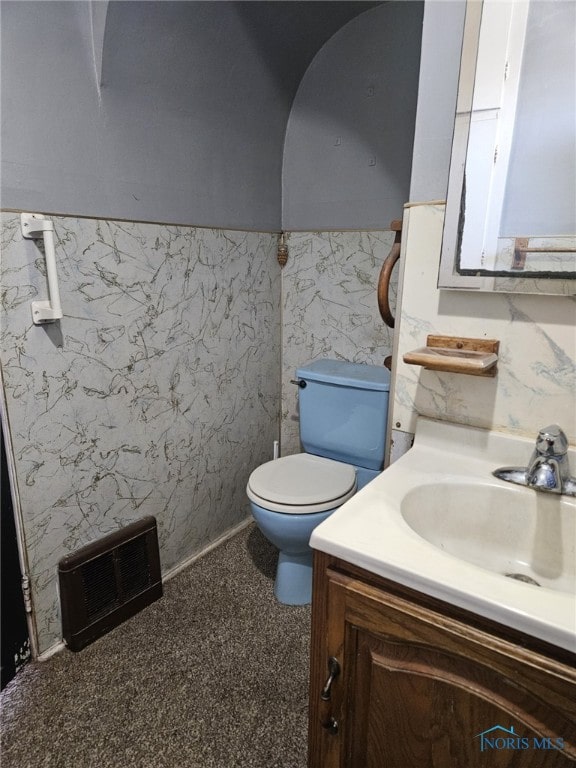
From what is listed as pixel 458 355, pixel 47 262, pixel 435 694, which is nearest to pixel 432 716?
pixel 435 694

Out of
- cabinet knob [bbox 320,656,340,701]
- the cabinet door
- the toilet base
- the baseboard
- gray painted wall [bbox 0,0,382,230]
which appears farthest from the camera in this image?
the baseboard

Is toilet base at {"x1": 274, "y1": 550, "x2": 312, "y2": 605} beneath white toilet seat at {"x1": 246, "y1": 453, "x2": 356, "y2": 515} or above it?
beneath

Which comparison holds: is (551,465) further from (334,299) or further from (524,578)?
(334,299)

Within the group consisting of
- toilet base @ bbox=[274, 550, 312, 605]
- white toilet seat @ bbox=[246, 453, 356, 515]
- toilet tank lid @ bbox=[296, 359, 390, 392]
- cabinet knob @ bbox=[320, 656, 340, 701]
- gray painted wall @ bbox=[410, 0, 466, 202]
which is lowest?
toilet base @ bbox=[274, 550, 312, 605]

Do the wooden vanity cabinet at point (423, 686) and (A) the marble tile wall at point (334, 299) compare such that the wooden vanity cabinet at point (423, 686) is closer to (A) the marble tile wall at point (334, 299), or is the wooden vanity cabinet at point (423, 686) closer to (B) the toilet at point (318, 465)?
(B) the toilet at point (318, 465)

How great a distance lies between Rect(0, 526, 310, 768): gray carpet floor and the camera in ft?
3.85

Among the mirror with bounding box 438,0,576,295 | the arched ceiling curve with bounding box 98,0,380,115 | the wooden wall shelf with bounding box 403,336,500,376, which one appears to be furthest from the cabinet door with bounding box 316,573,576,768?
the arched ceiling curve with bounding box 98,0,380,115

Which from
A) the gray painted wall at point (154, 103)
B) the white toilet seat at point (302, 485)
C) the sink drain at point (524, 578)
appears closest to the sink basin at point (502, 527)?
the sink drain at point (524, 578)

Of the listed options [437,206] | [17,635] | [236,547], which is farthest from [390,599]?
[236,547]

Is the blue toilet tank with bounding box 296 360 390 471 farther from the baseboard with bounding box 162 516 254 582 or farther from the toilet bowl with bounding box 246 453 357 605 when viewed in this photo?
the baseboard with bounding box 162 516 254 582

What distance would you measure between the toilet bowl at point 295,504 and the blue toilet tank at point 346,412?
0.08 metres

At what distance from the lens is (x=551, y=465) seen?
0.88 meters

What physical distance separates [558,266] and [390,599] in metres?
0.71

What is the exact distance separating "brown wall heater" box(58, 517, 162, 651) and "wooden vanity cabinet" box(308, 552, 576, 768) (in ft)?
2.93
